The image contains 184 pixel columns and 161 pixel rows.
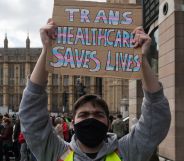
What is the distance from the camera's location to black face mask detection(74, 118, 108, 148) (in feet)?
9.50

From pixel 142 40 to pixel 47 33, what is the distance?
1.88 feet

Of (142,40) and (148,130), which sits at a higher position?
(142,40)

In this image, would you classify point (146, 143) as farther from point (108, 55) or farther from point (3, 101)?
point (3, 101)

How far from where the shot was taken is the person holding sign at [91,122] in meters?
2.96

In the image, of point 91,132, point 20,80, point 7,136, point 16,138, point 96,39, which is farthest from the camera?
point 20,80

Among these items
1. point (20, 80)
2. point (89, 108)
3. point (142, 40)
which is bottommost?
point (89, 108)

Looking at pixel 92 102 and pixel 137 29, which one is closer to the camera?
pixel 92 102

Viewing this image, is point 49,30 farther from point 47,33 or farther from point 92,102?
point 92,102

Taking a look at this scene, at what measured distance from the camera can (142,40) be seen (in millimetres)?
3076

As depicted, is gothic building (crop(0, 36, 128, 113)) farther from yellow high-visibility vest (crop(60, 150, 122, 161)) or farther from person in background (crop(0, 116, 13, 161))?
yellow high-visibility vest (crop(60, 150, 122, 161))

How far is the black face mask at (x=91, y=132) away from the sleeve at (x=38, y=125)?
23 cm

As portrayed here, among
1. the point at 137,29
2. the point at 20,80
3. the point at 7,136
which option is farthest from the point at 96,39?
the point at 20,80

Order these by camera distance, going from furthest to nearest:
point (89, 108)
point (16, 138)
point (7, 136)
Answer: point (7, 136)
point (16, 138)
point (89, 108)

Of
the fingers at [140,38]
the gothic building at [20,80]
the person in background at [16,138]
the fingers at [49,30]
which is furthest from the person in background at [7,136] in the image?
the gothic building at [20,80]
